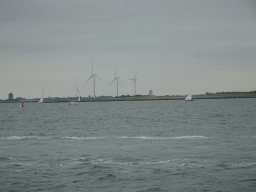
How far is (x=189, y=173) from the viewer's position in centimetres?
2447

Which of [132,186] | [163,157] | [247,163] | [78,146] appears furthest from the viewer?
[78,146]

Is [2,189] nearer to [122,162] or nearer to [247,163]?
[122,162]

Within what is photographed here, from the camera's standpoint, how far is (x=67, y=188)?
70.5 feet

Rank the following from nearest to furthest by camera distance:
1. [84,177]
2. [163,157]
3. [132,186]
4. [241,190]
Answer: [241,190]
[132,186]
[84,177]
[163,157]

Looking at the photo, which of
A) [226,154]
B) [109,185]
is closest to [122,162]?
[109,185]

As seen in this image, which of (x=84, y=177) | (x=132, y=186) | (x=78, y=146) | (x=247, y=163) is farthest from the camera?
(x=78, y=146)

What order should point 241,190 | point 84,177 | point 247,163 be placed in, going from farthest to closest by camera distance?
point 247,163
point 84,177
point 241,190

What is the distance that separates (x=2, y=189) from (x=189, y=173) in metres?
14.2

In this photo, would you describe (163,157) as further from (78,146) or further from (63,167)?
(78,146)

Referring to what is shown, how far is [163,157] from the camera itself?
30.8 m

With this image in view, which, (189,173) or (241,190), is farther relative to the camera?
(189,173)

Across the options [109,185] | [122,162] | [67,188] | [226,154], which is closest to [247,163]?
[226,154]

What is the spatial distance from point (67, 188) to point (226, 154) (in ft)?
57.7

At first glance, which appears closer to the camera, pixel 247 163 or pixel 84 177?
pixel 84 177
